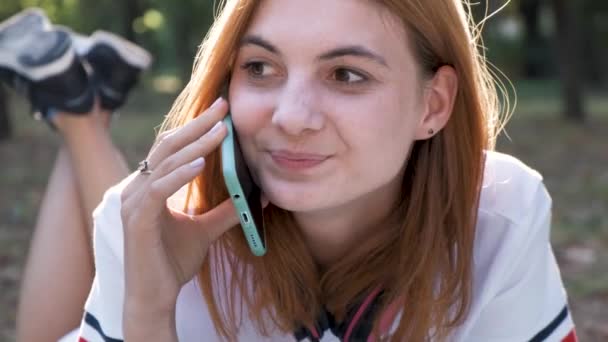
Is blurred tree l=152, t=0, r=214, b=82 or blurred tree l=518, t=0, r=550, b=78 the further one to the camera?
blurred tree l=518, t=0, r=550, b=78

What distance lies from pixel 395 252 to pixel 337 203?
0.31 m

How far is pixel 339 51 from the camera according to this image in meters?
1.82

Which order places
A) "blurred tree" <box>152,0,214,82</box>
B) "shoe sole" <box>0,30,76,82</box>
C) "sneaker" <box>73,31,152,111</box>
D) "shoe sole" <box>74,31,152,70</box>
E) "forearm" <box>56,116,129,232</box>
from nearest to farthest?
"forearm" <box>56,116,129,232</box>, "shoe sole" <box>0,30,76,82</box>, "sneaker" <box>73,31,152,111</box>, "shoe sole" <box>74,31,152,70</box>, "blurred tree" <box>152,0,214,82</box>

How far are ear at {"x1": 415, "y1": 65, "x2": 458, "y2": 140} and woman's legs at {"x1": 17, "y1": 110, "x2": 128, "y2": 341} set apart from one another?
58.2 inches

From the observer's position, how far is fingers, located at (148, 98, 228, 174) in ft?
6.07

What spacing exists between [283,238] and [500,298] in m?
0.56

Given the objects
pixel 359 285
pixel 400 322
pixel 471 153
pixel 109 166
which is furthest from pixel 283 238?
pixel 109 166

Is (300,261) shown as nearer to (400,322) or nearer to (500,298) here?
(400,322)

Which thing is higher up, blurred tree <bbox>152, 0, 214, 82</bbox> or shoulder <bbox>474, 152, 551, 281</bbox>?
shoulder <bbox>474, 152, 551, 281</bbox>

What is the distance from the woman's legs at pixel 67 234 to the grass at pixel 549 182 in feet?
2.59

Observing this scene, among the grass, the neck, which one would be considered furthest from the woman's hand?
the grass

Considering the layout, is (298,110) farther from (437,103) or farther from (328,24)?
(437,103)

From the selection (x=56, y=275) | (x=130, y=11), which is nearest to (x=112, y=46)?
(x=56, y=275)

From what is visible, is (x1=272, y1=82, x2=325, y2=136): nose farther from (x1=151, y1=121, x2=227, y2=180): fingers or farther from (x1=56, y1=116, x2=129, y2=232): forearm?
(x1=56, y1=116, x2=129, y2=232): forearm
